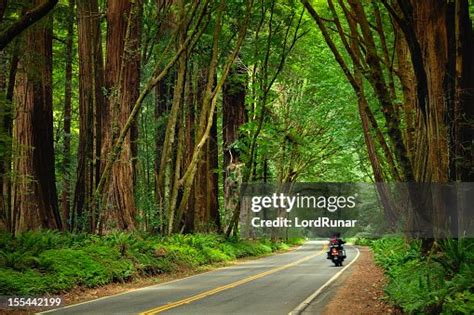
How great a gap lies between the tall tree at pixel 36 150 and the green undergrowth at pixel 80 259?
3.49 feet

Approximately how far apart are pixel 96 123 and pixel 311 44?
14073mm

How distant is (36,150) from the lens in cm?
1798

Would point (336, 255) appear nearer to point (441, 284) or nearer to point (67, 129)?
point (67, 129)

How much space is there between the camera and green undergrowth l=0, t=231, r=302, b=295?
13.9 meters

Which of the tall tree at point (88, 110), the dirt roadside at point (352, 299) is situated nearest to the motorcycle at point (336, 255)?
the dirt roadside at point (352, 299)

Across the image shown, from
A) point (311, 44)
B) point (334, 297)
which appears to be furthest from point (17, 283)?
point (311, 44)

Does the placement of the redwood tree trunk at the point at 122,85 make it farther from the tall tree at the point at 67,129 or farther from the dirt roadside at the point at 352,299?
the dirt roadside at the point at 352,299

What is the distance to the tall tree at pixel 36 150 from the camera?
17.7 metres

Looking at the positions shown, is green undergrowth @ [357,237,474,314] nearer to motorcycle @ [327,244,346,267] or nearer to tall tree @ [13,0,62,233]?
tall tree @ [13,0,62,233]

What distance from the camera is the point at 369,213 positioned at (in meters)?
68.5

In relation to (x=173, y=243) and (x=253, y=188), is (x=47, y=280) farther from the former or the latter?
(x=253, y=188)

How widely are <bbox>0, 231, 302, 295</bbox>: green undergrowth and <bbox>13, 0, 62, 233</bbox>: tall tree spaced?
106 centimetres

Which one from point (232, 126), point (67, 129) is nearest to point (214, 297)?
point (67, 129)

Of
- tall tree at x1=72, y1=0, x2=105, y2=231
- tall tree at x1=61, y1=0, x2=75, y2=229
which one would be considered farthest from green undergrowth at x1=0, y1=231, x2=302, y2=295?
tall tree at x1=61, y1=0, x2=75, y2=229
